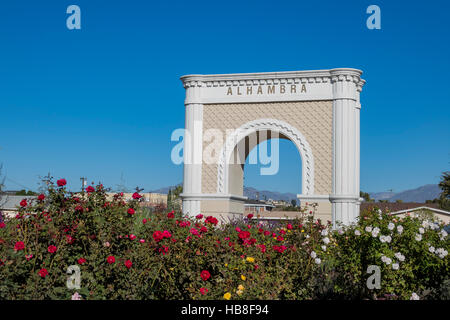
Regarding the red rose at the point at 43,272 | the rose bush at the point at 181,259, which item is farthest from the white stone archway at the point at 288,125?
the red rose at the point at 43,272

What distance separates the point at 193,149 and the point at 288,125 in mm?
3561

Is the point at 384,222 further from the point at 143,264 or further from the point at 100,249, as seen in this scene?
the point at 100,249

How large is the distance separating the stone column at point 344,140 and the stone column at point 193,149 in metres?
4.81

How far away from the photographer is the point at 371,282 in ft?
19.4

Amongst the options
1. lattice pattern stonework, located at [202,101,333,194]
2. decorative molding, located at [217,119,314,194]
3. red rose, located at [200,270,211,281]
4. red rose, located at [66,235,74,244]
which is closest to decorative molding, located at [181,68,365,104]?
lattice pattern stonework, located at [202,101,333,194]

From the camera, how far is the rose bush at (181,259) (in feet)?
17.4

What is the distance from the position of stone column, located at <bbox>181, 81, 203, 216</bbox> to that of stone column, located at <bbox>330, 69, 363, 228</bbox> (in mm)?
4811

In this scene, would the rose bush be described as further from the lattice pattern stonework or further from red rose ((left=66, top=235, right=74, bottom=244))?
the lattice pattern stonework

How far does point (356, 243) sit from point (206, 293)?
207 cm

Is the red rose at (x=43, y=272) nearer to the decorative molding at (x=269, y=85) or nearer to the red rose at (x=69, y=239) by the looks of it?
the red rose at (x=69, y=239)

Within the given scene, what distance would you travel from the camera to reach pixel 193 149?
60.7 ft

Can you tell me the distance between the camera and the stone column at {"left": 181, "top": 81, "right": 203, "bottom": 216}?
18406 millimetres

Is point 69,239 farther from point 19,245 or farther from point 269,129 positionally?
point 269,129

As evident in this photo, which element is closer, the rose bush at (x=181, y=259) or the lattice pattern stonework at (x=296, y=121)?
the rose bush at (x=181, y=259)
